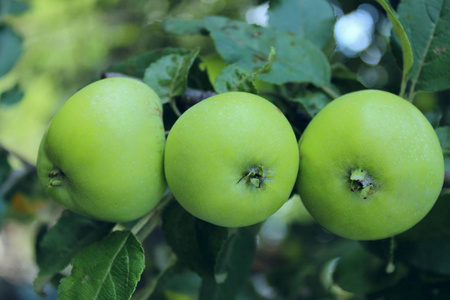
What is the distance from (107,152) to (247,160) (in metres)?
0.20

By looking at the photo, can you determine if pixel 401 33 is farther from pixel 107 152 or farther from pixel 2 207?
pixel 2 207

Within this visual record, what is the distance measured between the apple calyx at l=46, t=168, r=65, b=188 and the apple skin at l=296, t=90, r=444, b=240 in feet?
Answer: 1.24

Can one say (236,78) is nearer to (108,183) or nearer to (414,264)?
(108,183)

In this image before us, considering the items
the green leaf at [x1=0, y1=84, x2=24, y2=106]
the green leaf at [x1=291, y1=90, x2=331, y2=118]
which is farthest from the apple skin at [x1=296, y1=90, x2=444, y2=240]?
the green leaf at [x1=0, y1=84, x2=24, y2=106]

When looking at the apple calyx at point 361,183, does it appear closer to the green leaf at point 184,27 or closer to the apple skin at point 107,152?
the apple skin at point 107,152

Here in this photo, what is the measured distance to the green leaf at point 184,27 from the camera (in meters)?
0.79

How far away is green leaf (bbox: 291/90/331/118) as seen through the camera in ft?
2.17

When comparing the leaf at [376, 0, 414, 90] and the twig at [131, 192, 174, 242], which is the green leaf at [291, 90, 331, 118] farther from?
the twig at [131, 192, 174, 242]

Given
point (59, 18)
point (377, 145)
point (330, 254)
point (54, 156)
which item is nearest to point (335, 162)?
point (377, 145)

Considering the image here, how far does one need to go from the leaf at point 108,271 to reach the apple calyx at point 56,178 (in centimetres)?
13

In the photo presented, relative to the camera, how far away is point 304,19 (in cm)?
82

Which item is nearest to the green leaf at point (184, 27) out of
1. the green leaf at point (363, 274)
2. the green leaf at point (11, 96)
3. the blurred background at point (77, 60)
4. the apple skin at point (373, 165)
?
the blurred background at point (77, 60)

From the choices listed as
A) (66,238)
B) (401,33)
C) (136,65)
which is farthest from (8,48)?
(401,33)

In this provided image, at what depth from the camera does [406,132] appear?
0.50 meters
